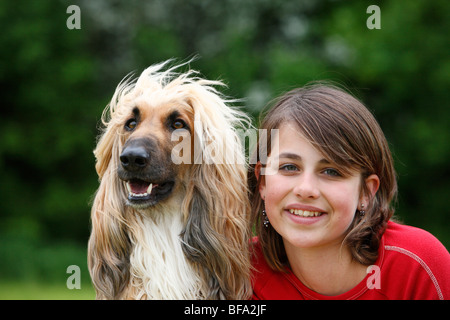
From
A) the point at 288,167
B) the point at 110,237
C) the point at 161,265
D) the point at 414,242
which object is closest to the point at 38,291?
the point at 110,237

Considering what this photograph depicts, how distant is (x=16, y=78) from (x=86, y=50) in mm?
2270

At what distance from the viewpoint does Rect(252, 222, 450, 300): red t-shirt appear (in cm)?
304

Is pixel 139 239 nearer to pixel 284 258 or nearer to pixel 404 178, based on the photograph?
pixel 284 258

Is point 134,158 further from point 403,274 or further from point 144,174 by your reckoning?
point 403,274

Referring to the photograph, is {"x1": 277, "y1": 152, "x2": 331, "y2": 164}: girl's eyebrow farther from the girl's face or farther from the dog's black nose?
the dog's black nose

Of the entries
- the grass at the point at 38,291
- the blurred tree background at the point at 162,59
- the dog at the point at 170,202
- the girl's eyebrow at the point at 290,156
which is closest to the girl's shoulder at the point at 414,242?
the girl's eyebrow at the point at 290,156

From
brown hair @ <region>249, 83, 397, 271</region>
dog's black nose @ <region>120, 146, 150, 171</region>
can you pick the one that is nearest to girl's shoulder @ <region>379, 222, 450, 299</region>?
brown hair @ <region>249, 83, 397, 271</region>

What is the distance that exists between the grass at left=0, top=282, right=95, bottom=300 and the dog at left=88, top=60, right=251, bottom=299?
6.10 meters

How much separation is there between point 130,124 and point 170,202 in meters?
0.51

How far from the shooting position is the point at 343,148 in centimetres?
315

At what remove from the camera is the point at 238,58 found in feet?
50.2

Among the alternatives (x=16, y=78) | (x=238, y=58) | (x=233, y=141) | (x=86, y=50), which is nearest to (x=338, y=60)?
(x=238, y=58)

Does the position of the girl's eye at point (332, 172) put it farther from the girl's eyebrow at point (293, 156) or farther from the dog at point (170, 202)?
the dog at point (170, 202)

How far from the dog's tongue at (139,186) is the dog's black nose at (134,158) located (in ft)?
0.46
